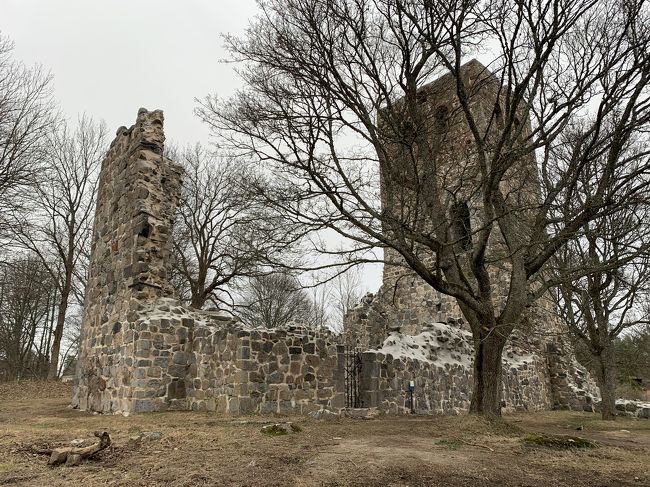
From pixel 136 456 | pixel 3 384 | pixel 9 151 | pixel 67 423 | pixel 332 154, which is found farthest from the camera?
pixel 3 384

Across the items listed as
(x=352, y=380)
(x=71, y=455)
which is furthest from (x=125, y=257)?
(x=71, y=455)

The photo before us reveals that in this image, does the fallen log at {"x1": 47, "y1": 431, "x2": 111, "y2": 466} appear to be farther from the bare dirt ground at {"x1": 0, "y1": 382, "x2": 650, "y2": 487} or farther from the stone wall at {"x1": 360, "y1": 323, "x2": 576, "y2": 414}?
the stone wall at {"x1": 360, "y1": 323, "x2": 576, "y2": 414}

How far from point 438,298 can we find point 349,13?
44.8 feet

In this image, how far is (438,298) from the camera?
791 inches

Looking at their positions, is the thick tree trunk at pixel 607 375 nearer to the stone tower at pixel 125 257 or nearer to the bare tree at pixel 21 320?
the stone tower at pixel 125 257

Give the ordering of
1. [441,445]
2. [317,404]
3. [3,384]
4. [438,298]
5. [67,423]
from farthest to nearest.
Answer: [438,298] → [3,384] → [317,404] → [67,423] → [441,445]

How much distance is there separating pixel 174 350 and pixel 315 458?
5.82 meters

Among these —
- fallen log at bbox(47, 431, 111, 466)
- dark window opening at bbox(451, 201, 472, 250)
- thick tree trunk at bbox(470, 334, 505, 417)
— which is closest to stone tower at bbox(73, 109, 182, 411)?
fallen log at bbox(47, 431, 111, 466)

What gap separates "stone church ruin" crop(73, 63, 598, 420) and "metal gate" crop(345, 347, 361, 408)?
0.02 meters

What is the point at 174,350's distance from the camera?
401 inches

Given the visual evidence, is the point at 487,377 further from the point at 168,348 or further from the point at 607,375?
the point at 607,375

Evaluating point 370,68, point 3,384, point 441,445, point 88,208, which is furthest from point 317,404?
point 88,208

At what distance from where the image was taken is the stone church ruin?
32.4 ft

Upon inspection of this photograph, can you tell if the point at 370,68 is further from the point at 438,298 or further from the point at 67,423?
the point at 438,298
